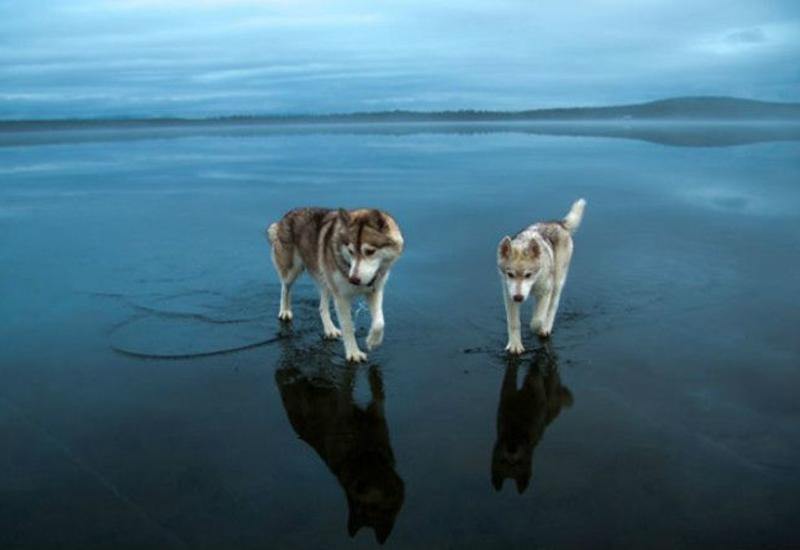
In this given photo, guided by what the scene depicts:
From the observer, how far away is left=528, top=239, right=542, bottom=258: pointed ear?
24.6 ft

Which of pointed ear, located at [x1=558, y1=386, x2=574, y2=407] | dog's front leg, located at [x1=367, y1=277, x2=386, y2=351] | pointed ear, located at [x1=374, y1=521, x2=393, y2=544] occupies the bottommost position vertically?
pointed ear, located at [x1=374, y1=521, x2=393, y2=544]

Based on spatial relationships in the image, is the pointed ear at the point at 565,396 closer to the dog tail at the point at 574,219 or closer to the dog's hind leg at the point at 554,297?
the dog's hind leg at the point at 554,297

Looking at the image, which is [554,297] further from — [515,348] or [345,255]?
[345,255]

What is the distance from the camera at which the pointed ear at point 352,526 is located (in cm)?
484

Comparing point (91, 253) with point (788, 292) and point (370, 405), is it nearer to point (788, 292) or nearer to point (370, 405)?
point (370, 405)

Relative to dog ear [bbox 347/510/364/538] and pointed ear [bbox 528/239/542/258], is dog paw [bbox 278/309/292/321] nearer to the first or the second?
pointed ear [bbox 528/239/542/258]

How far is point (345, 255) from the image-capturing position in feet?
24.5

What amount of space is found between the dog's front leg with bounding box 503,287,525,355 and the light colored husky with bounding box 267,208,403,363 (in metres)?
1.37

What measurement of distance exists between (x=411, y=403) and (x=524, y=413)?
1082 mm

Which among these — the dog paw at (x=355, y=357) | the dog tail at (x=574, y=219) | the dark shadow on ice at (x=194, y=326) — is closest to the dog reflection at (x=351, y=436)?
the dog paw at (x=355, y=357)

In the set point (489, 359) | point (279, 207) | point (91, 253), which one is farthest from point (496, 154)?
point (489, 359)

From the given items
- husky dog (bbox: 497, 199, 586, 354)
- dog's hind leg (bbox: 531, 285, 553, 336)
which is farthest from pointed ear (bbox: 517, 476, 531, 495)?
dog's hind leg (bbox: 531, 285, 553, 336)

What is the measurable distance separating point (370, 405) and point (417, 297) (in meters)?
3.80

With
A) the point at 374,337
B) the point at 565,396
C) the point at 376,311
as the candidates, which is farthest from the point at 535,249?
the point at 374,337
